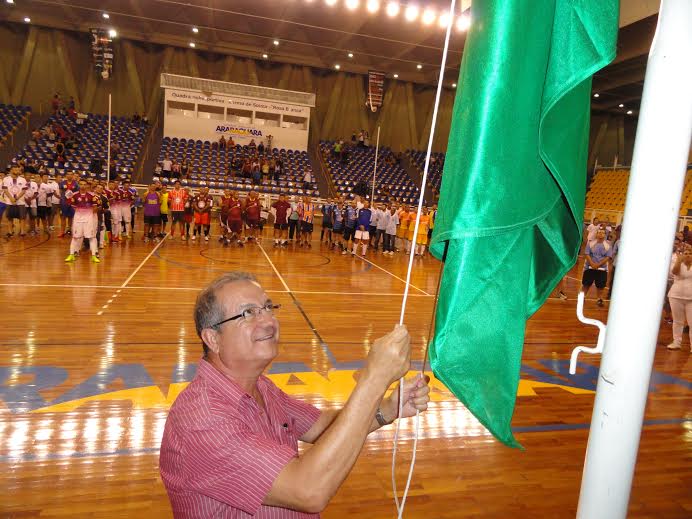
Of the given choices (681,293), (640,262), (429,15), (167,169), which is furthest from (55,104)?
(640,262)

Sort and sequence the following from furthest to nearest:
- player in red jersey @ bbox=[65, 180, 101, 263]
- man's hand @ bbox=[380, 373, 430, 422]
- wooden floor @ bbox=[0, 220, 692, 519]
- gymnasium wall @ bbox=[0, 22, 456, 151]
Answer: gymnasium wall @ bbox=[0, 22, 456, 151]
player in red jersey @ bbox=[65, 180, 101, 263]
wooden floor @ bbox=[0, 220, 692, 519]
man's hand @ bbox=[380, 373, 430, 422]

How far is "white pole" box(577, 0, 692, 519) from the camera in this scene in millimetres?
849

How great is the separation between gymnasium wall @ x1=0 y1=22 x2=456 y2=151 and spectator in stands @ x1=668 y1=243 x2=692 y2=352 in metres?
21.6

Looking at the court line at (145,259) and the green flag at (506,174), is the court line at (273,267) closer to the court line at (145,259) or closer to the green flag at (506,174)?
the court line at (145,259)

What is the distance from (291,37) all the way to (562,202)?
71.9 ft

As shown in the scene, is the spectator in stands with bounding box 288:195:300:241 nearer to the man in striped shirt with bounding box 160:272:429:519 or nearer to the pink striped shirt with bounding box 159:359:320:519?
the man in striped shirt with bounding box 160:272:429:519

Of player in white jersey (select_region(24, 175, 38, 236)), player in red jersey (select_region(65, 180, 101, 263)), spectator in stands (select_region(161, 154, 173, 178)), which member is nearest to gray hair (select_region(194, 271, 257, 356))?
player in red jersey (select_region(65, 180, 101, 263))

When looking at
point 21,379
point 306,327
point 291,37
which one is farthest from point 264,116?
point 21,379

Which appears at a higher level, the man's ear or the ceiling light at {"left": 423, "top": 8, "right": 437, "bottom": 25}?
the ceiling light at {"left": 423, "top": 8, "right": 437, "bottom": 25}

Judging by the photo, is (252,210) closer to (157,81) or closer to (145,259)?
(145,259)

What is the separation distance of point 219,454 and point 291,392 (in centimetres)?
307

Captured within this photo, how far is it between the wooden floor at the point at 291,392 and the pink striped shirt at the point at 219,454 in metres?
1.57

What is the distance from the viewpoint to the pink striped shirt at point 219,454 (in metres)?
1.04

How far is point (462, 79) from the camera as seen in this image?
3.57 feet
